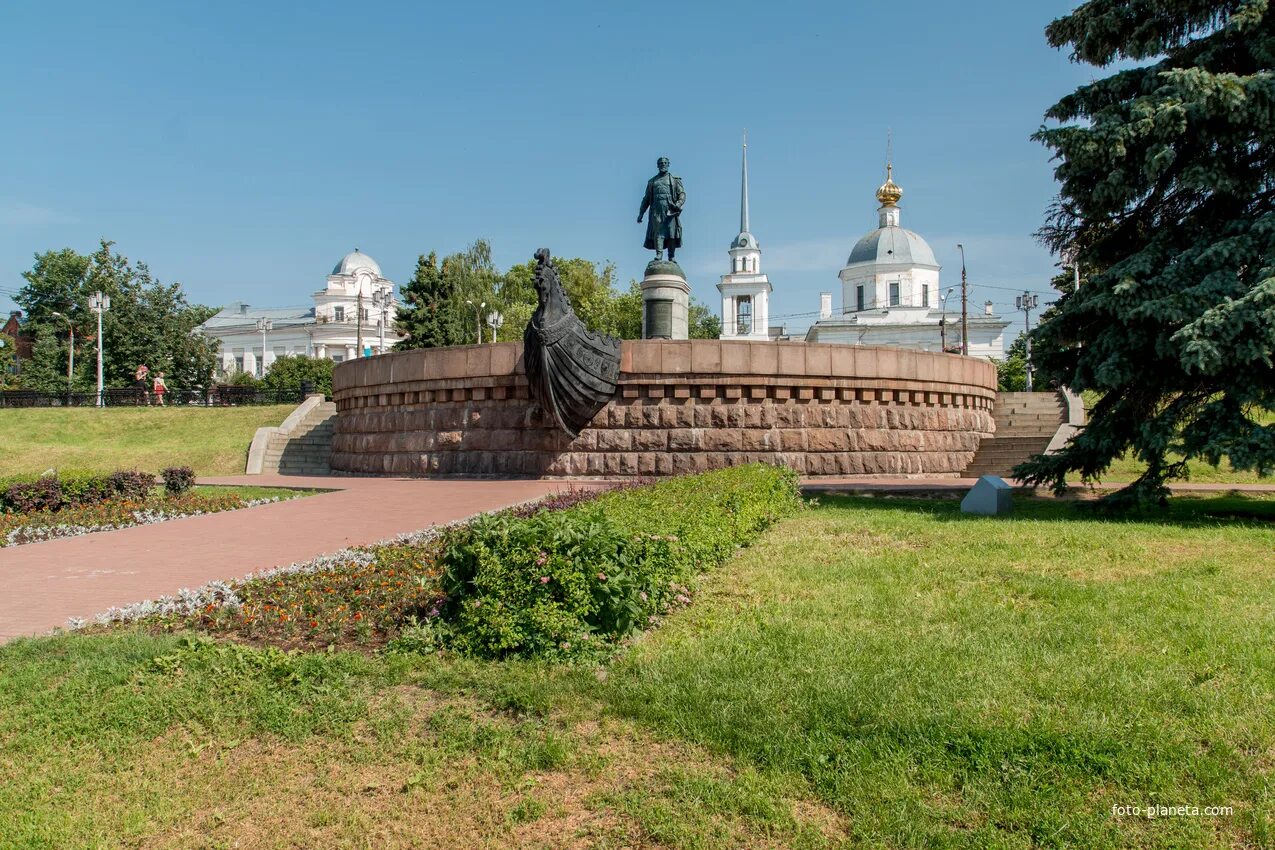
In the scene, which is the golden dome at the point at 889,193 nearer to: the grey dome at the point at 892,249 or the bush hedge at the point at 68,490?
the grey dome at the point at 892,249

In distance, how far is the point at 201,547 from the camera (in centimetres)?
843

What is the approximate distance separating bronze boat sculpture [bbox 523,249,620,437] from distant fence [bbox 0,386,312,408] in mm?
22100

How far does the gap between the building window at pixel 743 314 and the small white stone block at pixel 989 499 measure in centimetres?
6408

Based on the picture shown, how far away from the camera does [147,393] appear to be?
34.2m

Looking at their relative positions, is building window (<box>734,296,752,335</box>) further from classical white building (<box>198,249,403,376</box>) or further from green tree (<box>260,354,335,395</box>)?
green tree (<box>260,354,335,395</box>)

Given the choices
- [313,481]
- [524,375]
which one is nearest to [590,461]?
[524,375]

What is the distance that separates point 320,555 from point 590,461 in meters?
7.26

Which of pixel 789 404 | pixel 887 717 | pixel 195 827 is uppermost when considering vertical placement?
pixel 789 404

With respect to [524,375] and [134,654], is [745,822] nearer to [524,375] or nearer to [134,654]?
[134,654]

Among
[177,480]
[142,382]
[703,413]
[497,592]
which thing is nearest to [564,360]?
[703,413]

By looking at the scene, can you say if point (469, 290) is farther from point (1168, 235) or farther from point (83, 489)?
point (1168, 235)

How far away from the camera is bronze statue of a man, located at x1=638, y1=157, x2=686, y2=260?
742 inches

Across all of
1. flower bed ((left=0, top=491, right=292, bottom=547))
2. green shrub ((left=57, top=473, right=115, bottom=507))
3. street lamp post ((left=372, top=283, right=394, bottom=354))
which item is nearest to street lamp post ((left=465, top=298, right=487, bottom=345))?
street lamp post ((left=372, top=283, right=394, bottom=354))

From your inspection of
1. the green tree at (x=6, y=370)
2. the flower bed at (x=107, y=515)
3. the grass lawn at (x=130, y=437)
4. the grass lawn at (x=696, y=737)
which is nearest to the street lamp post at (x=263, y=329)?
the green tree at (x=6, y=370)
